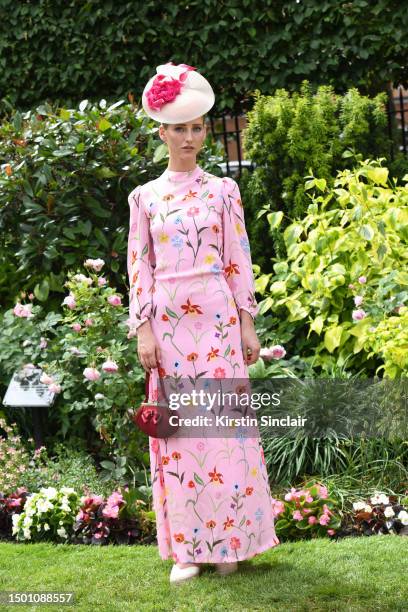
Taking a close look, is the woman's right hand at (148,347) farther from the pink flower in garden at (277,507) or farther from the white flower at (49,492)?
the white flower at (49,492)

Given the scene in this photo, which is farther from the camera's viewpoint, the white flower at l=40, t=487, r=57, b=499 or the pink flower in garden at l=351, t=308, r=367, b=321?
Answer: the pink flower in garden at l=351, t=308, r=367, b=321

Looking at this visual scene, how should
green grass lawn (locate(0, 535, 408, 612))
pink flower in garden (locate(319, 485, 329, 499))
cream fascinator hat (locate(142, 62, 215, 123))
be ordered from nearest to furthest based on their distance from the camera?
green grass lawn (locate(0, 535, 408, 612)) < cream fascinator hat (locate(142, 62, 215, 123)) < pink flower in garden (locate(319, 485, 329, 499))

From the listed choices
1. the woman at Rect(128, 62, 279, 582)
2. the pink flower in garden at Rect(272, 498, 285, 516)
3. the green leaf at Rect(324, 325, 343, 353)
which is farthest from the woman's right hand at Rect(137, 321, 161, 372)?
the green leaf at Rect(324, 325, 343, 353)

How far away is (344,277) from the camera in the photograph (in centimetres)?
591

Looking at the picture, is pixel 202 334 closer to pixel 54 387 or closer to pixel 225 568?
pixel 225 568

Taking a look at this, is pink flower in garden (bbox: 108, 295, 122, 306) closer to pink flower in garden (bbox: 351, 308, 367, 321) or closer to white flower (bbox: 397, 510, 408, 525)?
pink flower in garden (bbox: 351, 308, 367, 321)

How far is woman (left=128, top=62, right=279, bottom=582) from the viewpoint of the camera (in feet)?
13.1

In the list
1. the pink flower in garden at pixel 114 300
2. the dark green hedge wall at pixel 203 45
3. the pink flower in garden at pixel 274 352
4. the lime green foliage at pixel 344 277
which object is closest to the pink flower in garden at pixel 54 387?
the pink flower in garden at pixel 114 300

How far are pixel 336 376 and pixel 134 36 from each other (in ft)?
12.1

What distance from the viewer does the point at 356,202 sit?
19.9ft

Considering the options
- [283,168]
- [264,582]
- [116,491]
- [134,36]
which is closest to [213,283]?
[264,582]

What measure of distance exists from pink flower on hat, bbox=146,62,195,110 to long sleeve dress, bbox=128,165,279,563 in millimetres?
282

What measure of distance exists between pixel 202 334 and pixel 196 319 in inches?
2.4

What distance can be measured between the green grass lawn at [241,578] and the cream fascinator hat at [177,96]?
70.3 inches
